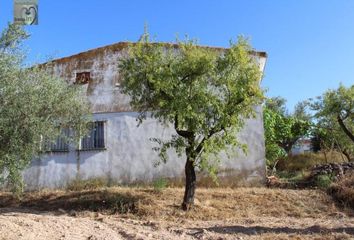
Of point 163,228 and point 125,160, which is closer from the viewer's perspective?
point 163,228

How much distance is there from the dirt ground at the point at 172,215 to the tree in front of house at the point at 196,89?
1196 millimetres

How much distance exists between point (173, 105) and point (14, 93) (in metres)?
4.46

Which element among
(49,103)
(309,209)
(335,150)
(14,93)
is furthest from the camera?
(335,150)

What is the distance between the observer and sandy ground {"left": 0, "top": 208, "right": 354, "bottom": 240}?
10539mm

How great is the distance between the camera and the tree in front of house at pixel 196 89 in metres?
12.9

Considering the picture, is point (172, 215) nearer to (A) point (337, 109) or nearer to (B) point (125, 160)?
(B) point (125, 160)

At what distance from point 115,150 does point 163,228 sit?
6.51 m

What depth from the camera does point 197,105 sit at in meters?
12.9

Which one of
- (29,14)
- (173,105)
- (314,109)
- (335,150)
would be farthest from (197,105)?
(335,150)

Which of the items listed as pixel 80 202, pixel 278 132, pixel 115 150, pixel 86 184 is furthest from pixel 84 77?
pixel 278 132

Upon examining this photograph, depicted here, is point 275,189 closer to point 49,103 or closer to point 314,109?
point 314,109

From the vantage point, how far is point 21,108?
9.95 metres

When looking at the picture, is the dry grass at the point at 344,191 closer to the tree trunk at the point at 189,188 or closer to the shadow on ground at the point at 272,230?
the shadow on ground at the point at 272,230

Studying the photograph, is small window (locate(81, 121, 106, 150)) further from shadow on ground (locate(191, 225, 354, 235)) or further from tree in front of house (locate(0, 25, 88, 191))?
shadow on ground (locate(191, 225, 354, 235))
